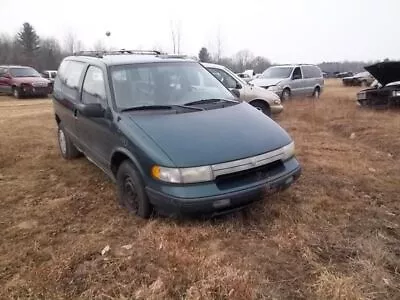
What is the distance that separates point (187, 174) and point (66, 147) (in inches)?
138

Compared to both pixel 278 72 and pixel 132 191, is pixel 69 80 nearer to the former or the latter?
pixel 132 191

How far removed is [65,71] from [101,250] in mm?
3523

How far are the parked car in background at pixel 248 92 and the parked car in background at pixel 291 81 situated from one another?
409 centimetres

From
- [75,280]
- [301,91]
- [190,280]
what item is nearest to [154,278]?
[190,280]

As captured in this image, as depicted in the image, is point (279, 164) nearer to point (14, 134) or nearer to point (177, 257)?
point (177, 257)

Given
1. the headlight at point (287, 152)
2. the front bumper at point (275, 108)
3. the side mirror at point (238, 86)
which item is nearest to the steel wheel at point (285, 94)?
the front bumper at point (275, 108)

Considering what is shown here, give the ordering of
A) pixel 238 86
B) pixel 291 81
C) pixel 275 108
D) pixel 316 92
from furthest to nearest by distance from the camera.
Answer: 1. pixel 316 92
2. pixel 291 81
3. pixel 275 108
4. pixel 238 86

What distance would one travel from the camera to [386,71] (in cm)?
1120

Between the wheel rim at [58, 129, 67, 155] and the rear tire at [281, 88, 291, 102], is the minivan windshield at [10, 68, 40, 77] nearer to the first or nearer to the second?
the rear tire at [281, 88, 291, 102]

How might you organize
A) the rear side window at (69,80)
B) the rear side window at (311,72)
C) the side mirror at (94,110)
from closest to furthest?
the side mirror at (94,110) < the rear side window at (69,80) < the rear side window at (311,72)

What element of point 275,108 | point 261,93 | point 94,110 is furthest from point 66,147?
point 275,108

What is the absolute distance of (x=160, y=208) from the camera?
11.0 feet

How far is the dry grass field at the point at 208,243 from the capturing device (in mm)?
2688

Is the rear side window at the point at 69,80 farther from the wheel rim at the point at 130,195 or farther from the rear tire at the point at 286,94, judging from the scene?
the rear tire at the point at 286,94
